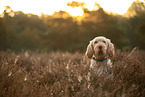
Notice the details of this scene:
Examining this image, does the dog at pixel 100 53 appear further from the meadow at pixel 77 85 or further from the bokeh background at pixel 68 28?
the bokeh background at pixel 68 28

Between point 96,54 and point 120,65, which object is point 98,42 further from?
point 120,65

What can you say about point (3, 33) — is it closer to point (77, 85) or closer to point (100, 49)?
point (100, 49)

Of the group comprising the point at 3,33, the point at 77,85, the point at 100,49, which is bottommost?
the point at 3,33

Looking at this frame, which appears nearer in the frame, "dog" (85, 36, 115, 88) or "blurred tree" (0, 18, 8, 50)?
"dog" (85, 36, 115, 88)

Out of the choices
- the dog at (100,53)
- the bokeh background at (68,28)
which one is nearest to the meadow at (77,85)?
the dog at (100,53)

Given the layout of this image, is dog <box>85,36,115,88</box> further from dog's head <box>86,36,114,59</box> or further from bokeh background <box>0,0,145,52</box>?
bokeh background <box>0,0,145,52</box>

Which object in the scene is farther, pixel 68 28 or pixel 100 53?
pixel 68 28

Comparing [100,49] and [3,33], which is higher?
[100,49]

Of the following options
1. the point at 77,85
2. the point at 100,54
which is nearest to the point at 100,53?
the point at 100,54

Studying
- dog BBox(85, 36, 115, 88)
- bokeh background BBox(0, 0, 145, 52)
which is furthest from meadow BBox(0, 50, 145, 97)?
bokeh background BBox(0, 0, 145, 52)

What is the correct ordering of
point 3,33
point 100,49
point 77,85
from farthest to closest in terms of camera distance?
point 3,33 → point 100,49 → point 77,85

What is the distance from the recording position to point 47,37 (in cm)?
2212

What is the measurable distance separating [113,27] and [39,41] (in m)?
10.0

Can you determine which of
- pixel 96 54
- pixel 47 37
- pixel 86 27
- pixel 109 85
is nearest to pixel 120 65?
pixel 96 54
